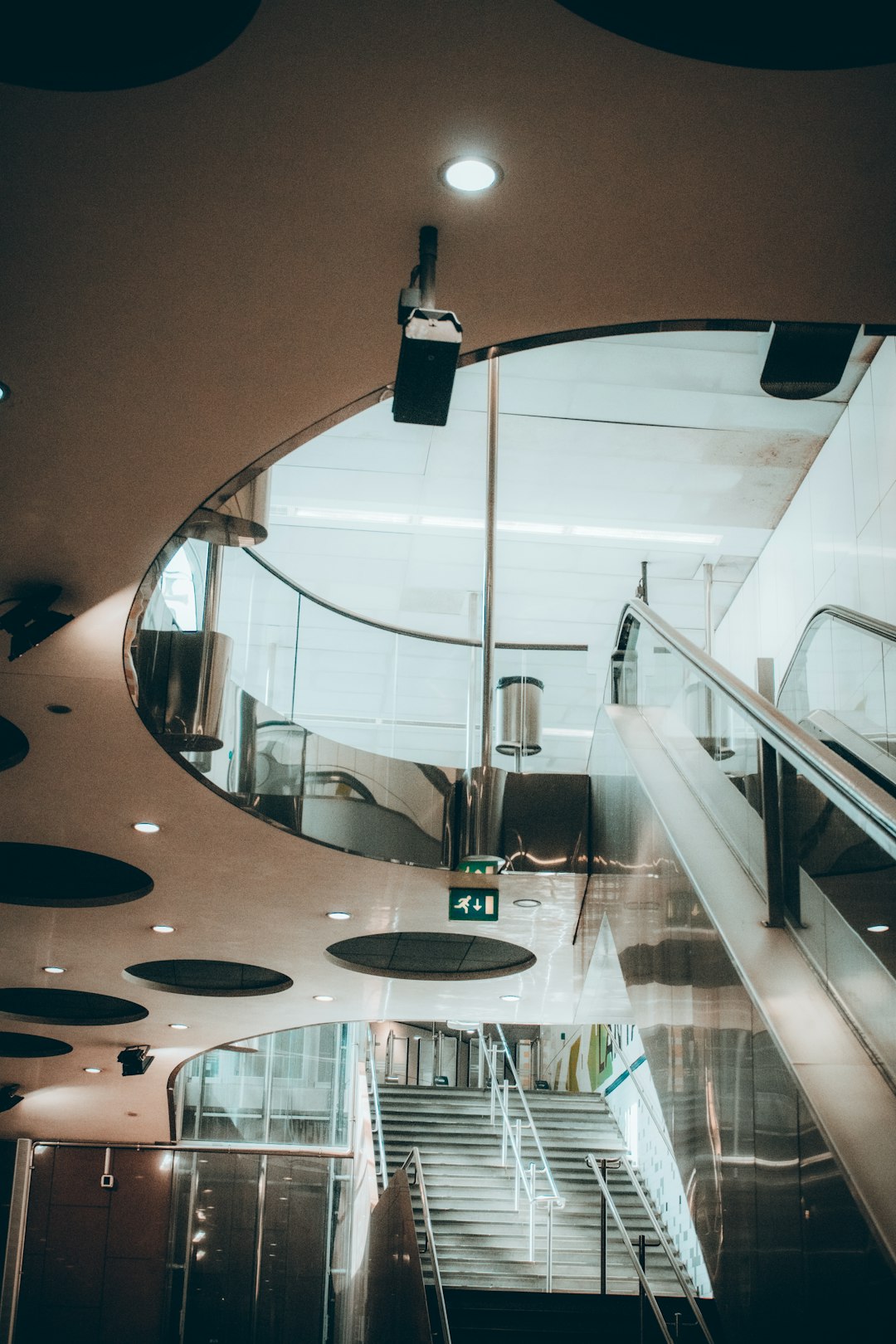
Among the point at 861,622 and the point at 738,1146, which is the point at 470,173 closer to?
the point at 738,1146

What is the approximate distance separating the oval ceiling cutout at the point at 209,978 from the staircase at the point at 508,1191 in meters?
3.91

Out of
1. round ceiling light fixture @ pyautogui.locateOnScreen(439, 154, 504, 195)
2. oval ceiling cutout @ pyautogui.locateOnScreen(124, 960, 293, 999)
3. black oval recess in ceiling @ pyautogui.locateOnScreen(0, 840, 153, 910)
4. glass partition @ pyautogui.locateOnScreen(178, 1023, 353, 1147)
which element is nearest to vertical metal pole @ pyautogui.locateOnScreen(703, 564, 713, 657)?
oval ceiling cutout @ pyautogui.locateOnScreen(124, 960, 293, 999)

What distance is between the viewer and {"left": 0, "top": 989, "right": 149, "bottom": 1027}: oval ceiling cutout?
1170cm

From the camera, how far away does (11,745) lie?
638 cm

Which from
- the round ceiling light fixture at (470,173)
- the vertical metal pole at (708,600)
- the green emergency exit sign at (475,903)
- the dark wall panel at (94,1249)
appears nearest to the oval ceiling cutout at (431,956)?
the green emergency exit sign at (475,903)

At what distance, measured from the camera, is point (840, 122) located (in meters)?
2.85

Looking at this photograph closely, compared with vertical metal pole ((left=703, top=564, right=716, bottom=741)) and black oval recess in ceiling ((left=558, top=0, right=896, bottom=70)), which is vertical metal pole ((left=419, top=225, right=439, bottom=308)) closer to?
black oval recess in ceiling ((left=558, top=0, right=896, bottom=70))

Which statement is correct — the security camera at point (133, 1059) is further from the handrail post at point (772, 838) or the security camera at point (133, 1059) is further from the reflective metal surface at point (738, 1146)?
the handrail post at point (772, 838)

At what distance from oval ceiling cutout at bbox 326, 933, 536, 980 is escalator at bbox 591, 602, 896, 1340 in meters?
4.53

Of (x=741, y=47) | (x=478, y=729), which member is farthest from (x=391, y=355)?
(x=478, y=729)

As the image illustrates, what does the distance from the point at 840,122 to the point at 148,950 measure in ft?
29.2

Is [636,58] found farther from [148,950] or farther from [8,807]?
[148,950]

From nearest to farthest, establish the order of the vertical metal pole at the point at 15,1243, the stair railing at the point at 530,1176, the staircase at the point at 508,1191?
the stair railing at the point at 530,1176 < the staircase at the point at 508,1191 < the vertical metal pole at the point at 15,1243

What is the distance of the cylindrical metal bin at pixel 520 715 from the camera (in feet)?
28.3
